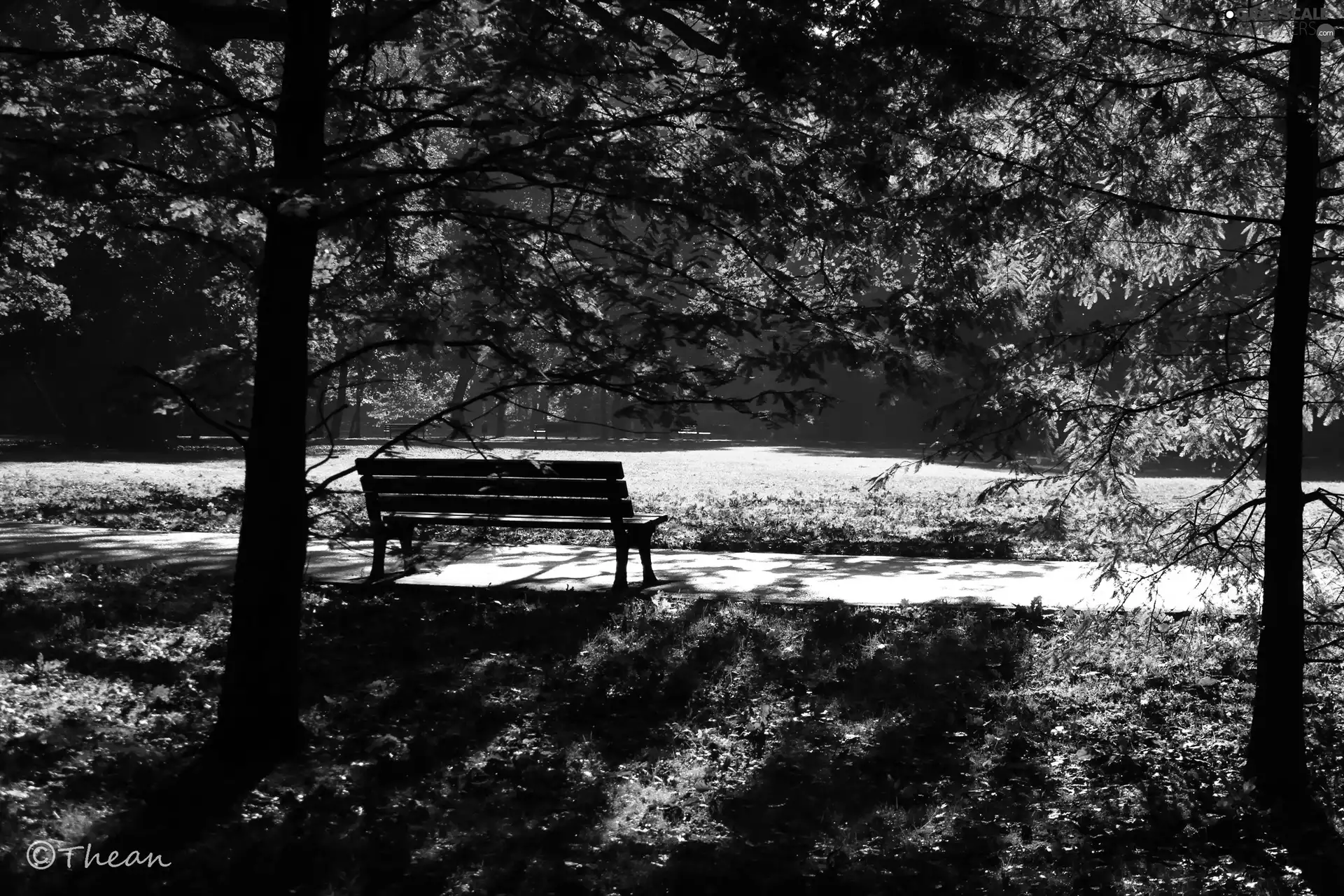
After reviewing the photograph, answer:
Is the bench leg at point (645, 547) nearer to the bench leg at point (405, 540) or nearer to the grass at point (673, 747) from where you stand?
the grass at point (673, 747)

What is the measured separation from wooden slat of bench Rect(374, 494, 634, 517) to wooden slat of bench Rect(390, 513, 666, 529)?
0.06m

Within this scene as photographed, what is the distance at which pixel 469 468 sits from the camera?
8.55 m

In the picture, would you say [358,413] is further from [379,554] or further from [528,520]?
[528,520]

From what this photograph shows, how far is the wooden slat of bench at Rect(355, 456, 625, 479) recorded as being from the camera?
26.9 ft

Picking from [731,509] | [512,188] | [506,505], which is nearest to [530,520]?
[506,505]

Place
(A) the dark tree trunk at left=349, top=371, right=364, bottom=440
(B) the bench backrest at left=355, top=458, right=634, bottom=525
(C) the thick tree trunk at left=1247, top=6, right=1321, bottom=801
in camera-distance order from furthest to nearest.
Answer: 1. (B) the bench backrest at left=355, top=458, right=634, bottom=525
2. (A) the dark tree trunk at left=349, top=371, right=364, bottom=440
3. (C) the thick tree trunk at left=1247, top=6, right=1321, bottom=801

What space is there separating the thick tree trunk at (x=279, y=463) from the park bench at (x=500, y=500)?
10.4 ft

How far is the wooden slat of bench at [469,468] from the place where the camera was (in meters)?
8.19

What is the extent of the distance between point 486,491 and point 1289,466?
5313 millimetres

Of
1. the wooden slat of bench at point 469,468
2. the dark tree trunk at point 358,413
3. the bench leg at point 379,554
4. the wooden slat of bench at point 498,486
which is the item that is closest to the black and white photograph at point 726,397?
the dark tree trunk at point 358,413

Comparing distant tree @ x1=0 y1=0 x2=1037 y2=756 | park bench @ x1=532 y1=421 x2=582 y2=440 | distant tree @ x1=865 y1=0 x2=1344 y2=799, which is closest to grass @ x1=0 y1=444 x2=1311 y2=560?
distant tree @ x1=865 y1=0 x2=1344 y2=799

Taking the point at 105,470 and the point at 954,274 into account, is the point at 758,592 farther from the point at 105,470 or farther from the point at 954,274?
the point at 105,470

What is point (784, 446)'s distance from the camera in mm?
53469

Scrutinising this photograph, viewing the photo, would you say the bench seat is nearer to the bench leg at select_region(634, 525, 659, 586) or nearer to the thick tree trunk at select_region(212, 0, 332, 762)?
the bench leg at select_region(634, 525, 659, 586)
